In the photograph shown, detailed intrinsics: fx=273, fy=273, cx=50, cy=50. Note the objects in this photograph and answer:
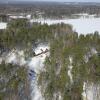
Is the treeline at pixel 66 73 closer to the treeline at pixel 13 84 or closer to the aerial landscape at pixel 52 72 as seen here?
the aerial landscape at pixel 52 72

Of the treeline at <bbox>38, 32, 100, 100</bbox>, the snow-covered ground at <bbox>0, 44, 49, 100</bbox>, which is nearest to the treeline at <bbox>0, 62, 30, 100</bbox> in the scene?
the treeline at <bbox>38, 32, 100, 100</bbox>

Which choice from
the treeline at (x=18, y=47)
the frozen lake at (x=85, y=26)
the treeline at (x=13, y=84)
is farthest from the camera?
the frozen lake at (x=85, y=26)

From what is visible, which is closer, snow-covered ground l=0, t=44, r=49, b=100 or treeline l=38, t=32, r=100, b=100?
treeline l=38, t=32, r=100, b=100

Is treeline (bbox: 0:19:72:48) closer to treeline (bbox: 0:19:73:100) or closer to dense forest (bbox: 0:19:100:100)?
treeline (bbox: 0:19:73:100)

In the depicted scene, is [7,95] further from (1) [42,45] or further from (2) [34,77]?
(1) [42,45]

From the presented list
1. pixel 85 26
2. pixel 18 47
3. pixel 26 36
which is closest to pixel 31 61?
pixel 18 47

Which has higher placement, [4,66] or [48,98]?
[4,66]

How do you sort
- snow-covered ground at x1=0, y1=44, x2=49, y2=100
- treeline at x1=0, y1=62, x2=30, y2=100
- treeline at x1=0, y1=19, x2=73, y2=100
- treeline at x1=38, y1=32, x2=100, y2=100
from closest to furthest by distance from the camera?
treeline at x1=0, y1=62, x2=30, y2=100
treeline at x1=0, y1=19, x2=73, y2=100
treeline at x1=38, y1=32, x2=100, y2=100
snow-covered ground at x1=0, y1=44, x2=49, y2=100

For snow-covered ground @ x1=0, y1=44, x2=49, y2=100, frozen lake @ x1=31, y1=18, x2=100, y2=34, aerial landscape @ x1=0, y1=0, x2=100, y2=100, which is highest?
aerial landscape @ x1=0, y1=0, x2=100, y2=100

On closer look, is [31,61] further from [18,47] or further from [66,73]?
[66,73]

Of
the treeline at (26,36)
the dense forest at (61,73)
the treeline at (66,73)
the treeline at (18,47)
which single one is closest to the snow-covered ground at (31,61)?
the treeline at (18,47)

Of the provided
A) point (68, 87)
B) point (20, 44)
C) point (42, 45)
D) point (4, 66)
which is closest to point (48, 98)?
point (68, 87)
